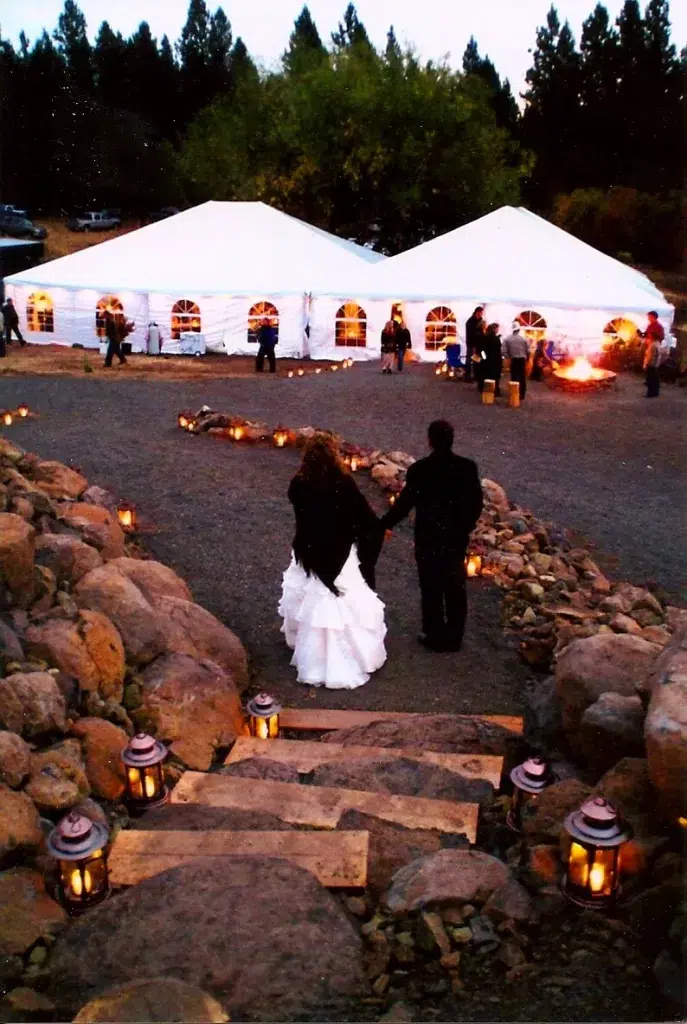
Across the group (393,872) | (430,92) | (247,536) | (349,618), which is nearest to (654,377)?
(247,536)

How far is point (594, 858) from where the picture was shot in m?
2.64

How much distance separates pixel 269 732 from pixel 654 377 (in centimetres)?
1291

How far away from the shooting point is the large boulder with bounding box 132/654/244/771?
438 cm

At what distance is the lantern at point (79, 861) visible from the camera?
2801 millimetres

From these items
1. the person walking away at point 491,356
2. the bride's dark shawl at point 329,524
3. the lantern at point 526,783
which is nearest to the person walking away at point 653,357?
the person walking away at point 491,356

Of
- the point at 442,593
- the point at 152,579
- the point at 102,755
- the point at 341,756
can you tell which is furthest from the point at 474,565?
the point at 102,755

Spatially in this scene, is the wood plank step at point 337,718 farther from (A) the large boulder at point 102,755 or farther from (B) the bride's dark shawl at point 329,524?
(A) the large boulder at point 102,755

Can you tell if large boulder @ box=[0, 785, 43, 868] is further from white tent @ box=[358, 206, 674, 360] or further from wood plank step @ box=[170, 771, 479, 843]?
white tent @ box=[358, 206, 674, 360]

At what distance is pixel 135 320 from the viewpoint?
21.5 m

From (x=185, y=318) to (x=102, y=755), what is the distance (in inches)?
743

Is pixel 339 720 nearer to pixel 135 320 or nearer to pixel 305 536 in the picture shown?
pixel 305 536

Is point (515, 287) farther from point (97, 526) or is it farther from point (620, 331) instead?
point (97, 526)

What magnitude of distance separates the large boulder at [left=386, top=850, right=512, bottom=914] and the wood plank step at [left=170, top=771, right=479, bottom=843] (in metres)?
0.51

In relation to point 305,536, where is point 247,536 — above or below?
below
